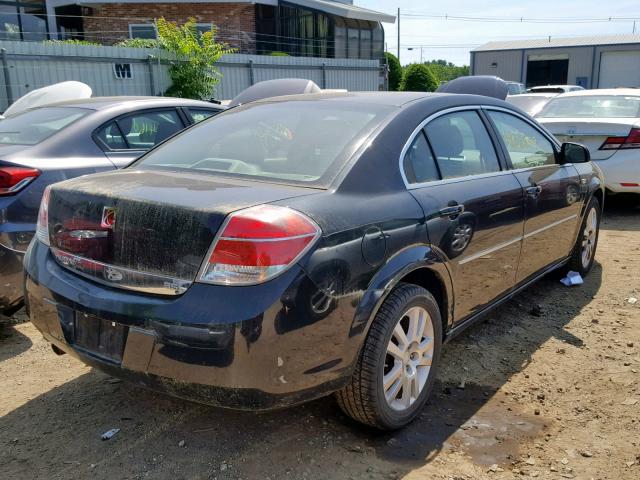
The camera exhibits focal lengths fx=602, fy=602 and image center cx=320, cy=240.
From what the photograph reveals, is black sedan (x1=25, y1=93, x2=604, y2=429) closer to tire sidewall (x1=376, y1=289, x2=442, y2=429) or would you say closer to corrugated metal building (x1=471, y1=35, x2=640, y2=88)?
tire sidewall (x1=376, y1=289, x2=442, y2=429)

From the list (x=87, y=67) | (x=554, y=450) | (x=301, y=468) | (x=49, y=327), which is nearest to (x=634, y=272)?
(x=554, y=450)

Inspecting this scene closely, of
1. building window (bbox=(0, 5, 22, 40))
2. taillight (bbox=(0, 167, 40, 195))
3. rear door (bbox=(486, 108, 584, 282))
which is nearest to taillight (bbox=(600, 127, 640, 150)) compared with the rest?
rear door (bbox=(486, 108, 584, 282))

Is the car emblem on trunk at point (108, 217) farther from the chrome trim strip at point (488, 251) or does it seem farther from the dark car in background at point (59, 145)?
the chrome trim strip at point (488, 251)

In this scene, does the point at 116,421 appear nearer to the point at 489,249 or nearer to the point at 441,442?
the point at 441,442

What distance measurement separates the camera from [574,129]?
7359 millimetres

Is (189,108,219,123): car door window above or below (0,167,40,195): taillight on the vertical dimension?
above

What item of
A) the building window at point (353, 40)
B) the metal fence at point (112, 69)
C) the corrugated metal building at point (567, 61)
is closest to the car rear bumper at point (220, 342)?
the metal fence at point (112, 69)

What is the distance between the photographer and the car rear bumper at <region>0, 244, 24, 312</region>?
383 cm

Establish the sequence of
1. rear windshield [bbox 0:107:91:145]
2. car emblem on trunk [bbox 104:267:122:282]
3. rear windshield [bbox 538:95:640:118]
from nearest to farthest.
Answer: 1. car emblem on trunk [bbox 104:267:122:282]
2. rear windshield [bbox 0:107:91:145]
3. rear windshield [bbox 538:95:640:118]

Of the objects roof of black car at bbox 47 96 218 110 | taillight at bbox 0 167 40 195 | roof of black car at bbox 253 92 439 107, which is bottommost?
taillight at bbox 0 167 40 195

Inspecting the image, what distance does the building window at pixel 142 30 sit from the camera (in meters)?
21.5

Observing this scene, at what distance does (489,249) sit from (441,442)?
1163 millimetres

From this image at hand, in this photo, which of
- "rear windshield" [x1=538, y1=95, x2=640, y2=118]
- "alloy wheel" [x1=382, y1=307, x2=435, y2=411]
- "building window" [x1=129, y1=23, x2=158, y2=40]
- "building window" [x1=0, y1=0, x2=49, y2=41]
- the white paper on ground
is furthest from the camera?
"building window" [x1=129, y1=23, x2=158, y2=40]

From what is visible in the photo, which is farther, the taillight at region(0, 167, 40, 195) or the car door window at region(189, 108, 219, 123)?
the car door window at region(189, 108, 219, 123)
